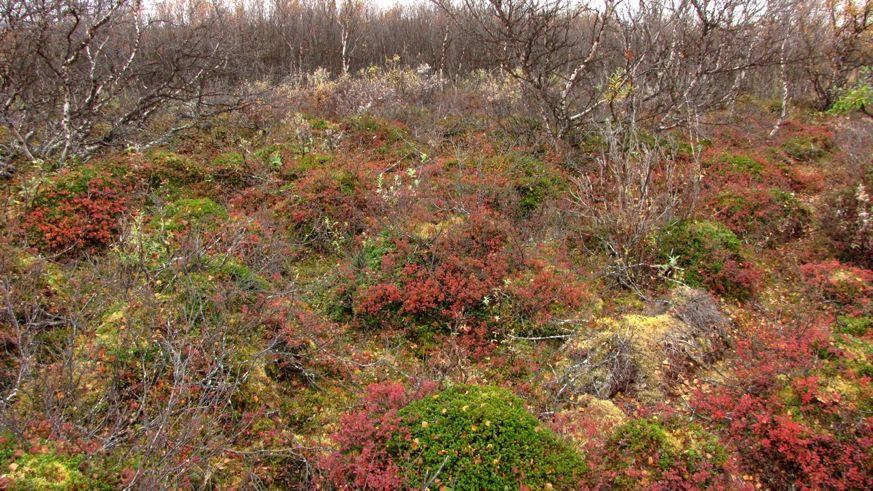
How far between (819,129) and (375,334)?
1096 centimetres

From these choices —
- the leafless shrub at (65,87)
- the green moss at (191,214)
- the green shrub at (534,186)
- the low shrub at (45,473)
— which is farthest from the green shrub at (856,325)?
the leafless shrub at (65,87)

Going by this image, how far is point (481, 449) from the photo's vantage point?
2.86 metres

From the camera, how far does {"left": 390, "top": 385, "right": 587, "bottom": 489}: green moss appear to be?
2.77 m

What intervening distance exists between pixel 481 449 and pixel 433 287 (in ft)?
7.59

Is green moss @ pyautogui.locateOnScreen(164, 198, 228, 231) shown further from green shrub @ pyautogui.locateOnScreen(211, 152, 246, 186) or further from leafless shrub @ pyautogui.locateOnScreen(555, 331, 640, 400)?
leafless shrub @ pyautogui.locateOnScreen(555, 331, 640, 400)

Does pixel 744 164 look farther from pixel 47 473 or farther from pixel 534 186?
pixel 47 473

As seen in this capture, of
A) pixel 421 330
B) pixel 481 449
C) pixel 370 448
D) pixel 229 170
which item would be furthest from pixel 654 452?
pixel 229 170

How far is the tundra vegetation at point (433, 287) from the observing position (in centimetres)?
307

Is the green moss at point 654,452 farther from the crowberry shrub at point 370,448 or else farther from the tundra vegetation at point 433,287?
the crowberry shrub at point 370,448

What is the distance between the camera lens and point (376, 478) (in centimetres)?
278

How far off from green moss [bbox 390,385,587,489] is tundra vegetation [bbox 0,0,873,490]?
0.06 ft

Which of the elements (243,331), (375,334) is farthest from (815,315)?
(243,331)

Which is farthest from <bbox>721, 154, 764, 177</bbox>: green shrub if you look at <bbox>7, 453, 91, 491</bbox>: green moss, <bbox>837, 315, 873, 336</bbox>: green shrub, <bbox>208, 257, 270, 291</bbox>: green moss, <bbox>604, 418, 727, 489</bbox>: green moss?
<bbox>7, 453, 91, 491</bbox>: green moss

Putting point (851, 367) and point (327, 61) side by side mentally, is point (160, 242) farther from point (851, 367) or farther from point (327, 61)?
point (327, 61)
